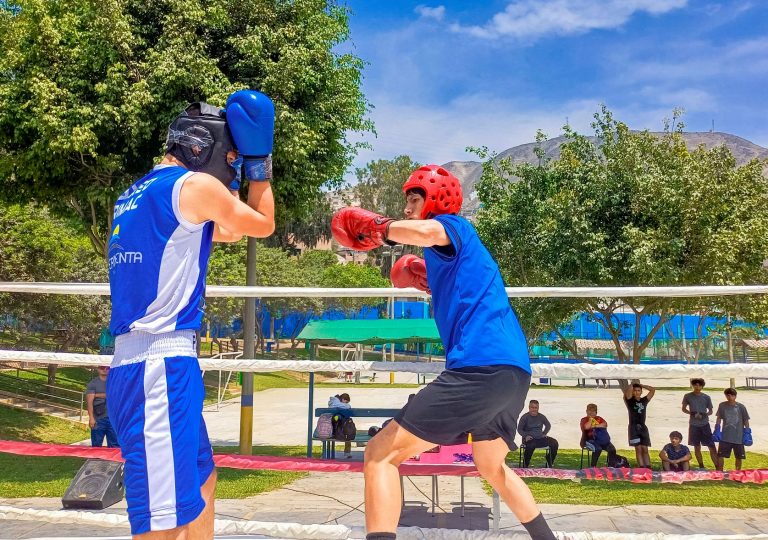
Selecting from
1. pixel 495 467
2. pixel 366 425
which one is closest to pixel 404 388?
pixel 366 425

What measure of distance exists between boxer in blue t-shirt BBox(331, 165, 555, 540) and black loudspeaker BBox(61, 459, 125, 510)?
277 centimetres

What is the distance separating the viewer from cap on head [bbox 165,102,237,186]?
2.07 m

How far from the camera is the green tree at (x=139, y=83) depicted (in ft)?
26.2

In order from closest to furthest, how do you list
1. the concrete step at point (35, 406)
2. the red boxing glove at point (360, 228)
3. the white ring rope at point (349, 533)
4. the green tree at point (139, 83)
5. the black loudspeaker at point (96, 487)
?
the red boxing glove at point (360, 228) < the white ring rope at point (349, 533) < the black loudspeaker at point (96, 487) < the green tree at point (139, 83) < the concrete step at point (35, 406)

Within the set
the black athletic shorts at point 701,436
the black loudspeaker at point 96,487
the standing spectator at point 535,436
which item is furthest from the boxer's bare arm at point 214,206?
the black athletic shorts at point 701,436

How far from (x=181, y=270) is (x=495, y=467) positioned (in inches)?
53.4

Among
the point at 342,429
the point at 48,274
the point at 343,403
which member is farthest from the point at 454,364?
the point at 48,274

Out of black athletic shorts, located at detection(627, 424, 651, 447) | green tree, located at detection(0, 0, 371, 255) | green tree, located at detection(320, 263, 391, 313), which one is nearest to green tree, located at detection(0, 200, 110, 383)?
green tree, located at detection(0, 0, 371, 255)

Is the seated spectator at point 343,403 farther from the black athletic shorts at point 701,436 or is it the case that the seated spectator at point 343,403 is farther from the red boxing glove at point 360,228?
the red boxing glove at point 360,228

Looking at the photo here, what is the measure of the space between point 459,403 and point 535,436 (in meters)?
7.28

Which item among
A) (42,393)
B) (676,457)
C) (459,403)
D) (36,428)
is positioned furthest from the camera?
(42,393)

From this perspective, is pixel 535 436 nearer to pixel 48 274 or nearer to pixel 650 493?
pixel 650 493

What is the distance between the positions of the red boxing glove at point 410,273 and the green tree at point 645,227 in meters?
6.84

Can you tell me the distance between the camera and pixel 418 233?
2334mm
